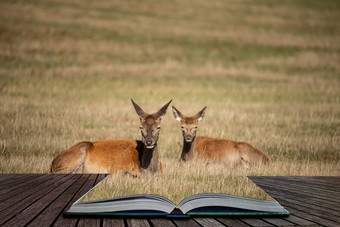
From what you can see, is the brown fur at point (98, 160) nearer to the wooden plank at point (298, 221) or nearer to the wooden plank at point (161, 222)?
the wooden plank at point (161, 222)

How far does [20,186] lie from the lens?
620 cm

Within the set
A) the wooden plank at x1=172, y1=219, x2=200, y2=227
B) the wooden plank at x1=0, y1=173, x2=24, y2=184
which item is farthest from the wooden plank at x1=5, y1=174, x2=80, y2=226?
the wooden plank at x1=172, y1=219, x2=200, y2=227

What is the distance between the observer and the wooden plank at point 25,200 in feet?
15.8

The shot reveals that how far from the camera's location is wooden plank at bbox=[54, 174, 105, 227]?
14.8 ft

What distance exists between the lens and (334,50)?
44.5m

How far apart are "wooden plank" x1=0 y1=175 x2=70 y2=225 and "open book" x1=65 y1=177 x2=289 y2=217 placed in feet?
2.23

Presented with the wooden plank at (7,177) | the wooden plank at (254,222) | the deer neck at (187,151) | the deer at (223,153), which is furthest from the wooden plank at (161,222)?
the deer neck at (187,151)

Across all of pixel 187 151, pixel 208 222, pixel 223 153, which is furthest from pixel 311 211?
pixel 223 153

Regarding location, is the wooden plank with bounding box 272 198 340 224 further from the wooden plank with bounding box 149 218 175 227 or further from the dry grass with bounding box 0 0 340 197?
the dry grass with bounding box 0 0 340 197

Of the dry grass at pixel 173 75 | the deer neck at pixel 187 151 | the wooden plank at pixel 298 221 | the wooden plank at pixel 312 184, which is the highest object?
the dry grass at pixel 173 75

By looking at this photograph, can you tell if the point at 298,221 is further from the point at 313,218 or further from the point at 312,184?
the point at 312,184

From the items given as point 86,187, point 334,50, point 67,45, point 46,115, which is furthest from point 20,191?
point 334,50

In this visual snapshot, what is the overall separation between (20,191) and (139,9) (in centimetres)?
5525

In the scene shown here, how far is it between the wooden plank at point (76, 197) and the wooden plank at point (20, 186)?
744 millimetres
